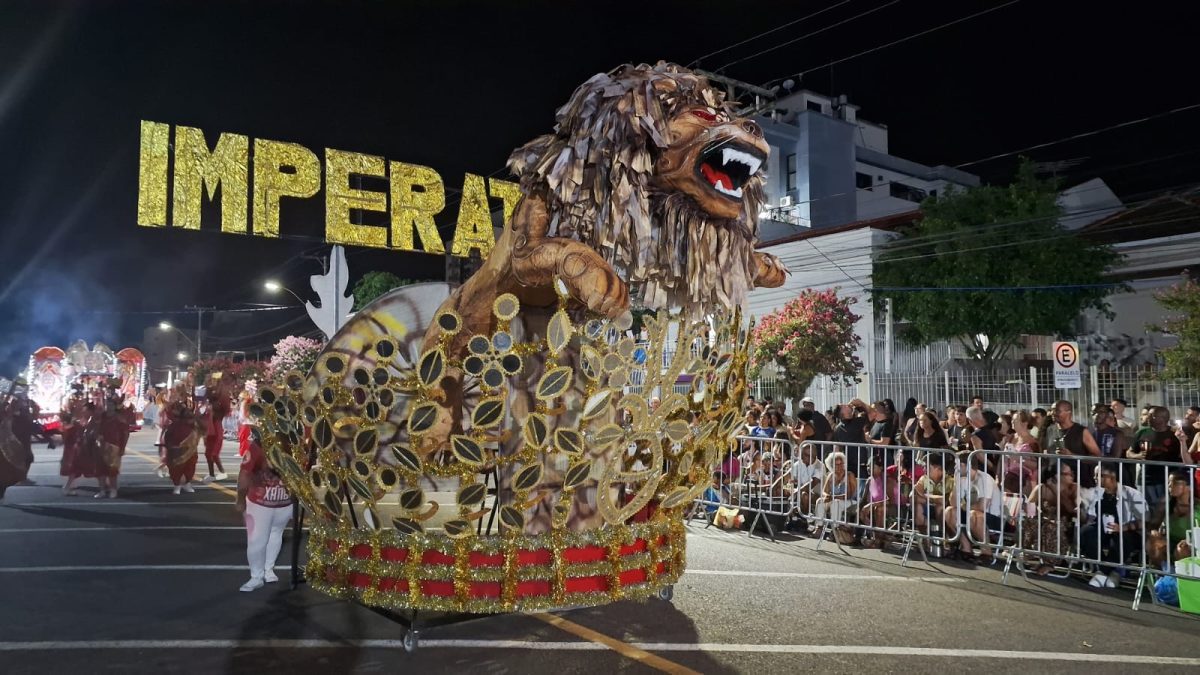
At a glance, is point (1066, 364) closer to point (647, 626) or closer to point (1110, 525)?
point (1110, 525)

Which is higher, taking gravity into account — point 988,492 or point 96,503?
point 988,492

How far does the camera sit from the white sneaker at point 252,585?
235 inches

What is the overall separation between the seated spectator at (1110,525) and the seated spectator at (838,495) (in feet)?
7.19

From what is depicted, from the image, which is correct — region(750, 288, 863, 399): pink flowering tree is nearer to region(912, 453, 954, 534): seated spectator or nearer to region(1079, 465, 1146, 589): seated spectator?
region(912, 453, 954, 534): seated spectator

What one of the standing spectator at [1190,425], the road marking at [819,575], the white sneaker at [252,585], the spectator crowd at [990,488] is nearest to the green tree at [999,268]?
the standing spectator at [1190,425]

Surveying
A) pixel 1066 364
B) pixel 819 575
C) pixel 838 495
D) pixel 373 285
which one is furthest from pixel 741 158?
pixel 373 285

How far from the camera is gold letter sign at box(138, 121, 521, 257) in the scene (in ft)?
31.6

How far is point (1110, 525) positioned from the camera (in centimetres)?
637

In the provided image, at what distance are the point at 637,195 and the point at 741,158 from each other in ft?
1.87

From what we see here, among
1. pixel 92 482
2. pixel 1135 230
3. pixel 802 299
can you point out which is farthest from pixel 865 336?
pixel 92 482

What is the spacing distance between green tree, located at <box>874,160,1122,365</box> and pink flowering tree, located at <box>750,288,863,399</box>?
1382mm

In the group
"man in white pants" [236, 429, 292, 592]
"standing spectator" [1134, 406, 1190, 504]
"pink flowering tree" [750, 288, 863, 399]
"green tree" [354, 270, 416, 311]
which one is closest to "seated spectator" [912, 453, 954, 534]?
"standing spectator" [1134, 406, 1190, 504]

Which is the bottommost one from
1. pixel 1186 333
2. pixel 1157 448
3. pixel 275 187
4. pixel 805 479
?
pixel 805 479

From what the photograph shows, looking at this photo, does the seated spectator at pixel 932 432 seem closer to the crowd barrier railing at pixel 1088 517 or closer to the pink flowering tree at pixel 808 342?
the crowd barrier railing at pixel 1088 517
